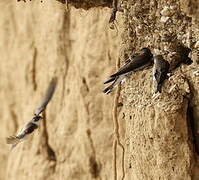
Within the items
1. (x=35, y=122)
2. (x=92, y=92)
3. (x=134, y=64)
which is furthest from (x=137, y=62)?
(x=35, y=122)

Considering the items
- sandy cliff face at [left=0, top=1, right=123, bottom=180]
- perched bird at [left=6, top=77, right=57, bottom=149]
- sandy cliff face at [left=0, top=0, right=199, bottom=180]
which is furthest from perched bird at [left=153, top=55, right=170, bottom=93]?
perched bird at [left=6, top=77, right=57, bottom=149]

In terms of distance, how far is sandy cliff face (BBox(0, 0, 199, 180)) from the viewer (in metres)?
1.95

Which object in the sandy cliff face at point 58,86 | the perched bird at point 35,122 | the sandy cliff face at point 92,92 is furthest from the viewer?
the perched bird at point 35,122

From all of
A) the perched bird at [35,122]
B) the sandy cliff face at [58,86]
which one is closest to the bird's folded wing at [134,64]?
the sandy cliff face at [58,86]

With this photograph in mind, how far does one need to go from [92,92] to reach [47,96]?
0.89ft

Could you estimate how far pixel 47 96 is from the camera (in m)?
3.10

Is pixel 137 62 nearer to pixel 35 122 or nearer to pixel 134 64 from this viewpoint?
pixel 134 64

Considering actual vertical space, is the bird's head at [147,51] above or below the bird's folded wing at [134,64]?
above

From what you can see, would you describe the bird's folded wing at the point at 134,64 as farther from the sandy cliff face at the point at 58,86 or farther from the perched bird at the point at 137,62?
the sandy cliff face at the point at 58,86

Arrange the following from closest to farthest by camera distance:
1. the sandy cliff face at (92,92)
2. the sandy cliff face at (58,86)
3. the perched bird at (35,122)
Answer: the sandy cliff face at (92,92)
the sandy cliff face at (58,86)
the perched bird at (35,122)

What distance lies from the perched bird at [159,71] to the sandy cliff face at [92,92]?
0.02m

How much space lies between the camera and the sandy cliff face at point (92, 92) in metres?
1.95

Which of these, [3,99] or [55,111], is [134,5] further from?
[3,99]

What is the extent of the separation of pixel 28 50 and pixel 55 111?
49 cm
